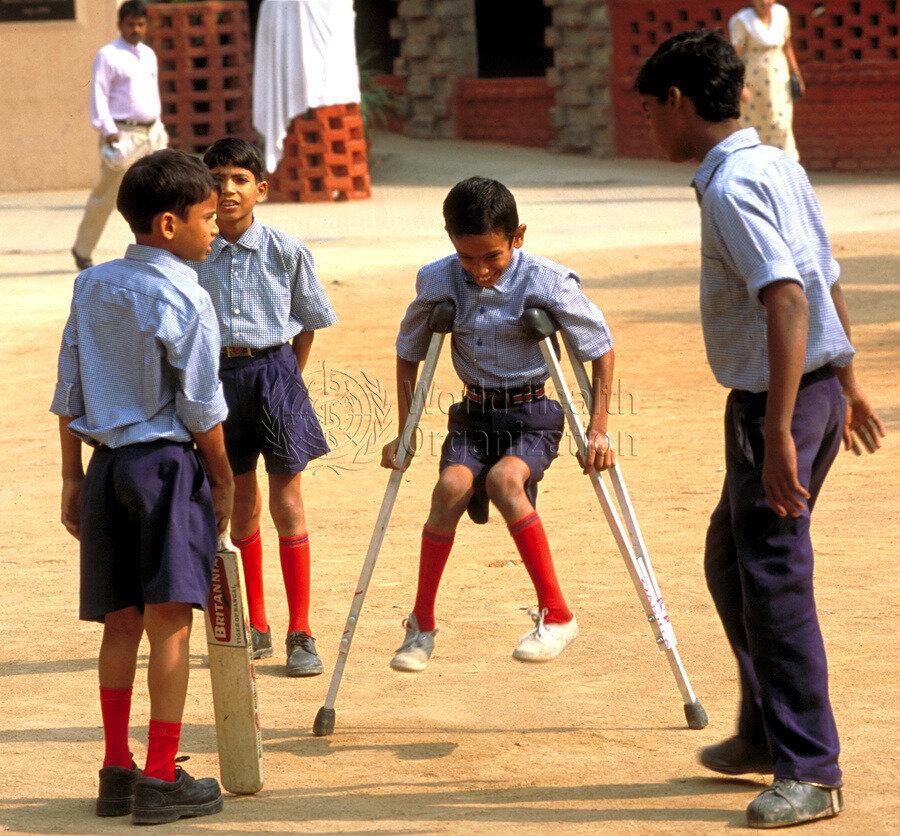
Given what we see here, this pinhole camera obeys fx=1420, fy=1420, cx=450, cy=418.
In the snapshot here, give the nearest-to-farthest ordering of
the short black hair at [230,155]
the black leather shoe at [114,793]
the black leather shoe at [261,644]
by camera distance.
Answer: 1. the black leather shoe at [114,793]
2. the short black hair at [230,155]
3. the black leather shoe at [261,644]

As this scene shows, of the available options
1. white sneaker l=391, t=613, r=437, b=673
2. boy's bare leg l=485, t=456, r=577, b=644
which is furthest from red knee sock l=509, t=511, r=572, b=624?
white sneaker l=391, t=613, r=437, b=673

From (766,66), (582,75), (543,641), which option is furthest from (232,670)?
(582,75)

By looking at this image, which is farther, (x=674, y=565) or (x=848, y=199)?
(x=848, y=199)

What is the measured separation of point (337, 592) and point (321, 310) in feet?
4.13

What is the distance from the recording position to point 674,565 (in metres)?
5.65

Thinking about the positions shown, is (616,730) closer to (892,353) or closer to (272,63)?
(892,353)

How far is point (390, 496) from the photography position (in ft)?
13.9

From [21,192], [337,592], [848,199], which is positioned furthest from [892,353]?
[21,192]

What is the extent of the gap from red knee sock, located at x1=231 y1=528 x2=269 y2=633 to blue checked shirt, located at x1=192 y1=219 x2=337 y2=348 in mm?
702

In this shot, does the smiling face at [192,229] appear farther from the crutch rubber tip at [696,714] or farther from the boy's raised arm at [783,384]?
the crutch rubber tip at [696,714]

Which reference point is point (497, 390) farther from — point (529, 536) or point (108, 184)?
point (108, 184)

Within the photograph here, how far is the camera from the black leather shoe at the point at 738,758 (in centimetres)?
372

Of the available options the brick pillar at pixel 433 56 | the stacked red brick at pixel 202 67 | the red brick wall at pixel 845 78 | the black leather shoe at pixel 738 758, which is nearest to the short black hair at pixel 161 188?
the black leather shoe at pixel 738 758

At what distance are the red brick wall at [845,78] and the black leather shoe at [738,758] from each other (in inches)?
583
